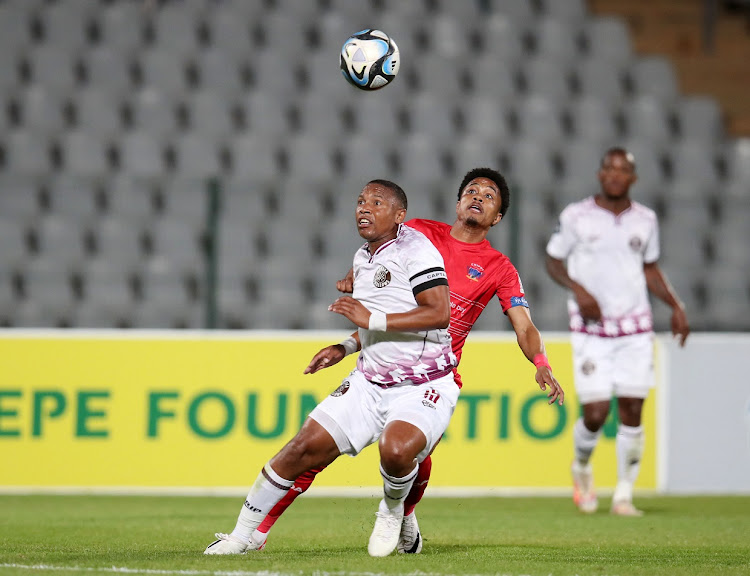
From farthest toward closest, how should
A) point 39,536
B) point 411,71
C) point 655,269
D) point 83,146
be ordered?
point 411,71 < point 83,146 < point 655,269 < point 39,536

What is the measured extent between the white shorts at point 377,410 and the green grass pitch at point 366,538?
0.57 metres

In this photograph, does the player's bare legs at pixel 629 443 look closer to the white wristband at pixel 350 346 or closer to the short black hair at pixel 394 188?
the white wristband at pixel 350 346

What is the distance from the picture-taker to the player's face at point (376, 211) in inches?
226

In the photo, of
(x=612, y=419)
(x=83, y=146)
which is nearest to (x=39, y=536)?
(x=612, y=419)

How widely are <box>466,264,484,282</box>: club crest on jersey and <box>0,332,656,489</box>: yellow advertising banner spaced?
358cm

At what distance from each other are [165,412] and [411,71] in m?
6.07

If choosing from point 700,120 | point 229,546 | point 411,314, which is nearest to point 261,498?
point 229,546

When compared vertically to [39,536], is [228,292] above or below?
above

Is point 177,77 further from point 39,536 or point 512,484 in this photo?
point 39,536

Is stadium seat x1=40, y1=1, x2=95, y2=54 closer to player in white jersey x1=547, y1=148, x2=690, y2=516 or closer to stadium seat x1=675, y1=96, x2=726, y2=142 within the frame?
stadium seat x1=675, y1=96, x2=726, y2=142

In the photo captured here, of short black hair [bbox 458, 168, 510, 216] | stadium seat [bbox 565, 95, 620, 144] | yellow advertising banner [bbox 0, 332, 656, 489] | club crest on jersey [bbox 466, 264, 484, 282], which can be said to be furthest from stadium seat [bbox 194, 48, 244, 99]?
club crest on jersey [bbox 466, 264, 484, 282]

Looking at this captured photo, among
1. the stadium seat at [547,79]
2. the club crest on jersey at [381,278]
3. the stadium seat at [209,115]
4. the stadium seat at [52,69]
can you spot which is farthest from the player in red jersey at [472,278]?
the stadium seat at [52,69]

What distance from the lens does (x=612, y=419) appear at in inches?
389

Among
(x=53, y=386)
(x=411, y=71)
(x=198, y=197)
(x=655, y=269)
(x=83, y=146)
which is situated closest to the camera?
(x=655, y=269)
